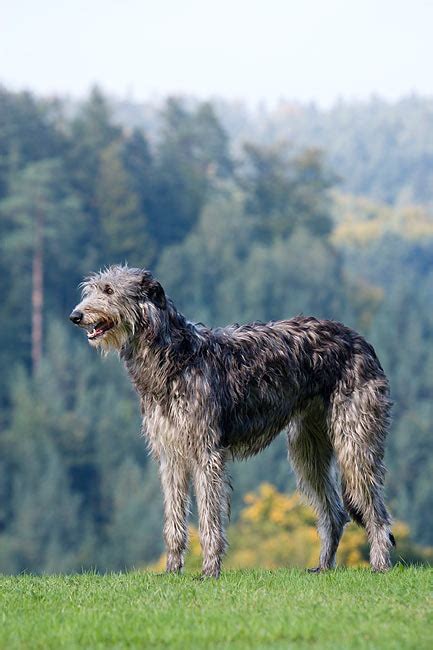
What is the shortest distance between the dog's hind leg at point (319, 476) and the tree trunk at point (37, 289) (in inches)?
3024

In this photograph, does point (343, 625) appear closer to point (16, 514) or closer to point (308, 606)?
point (308, 606)

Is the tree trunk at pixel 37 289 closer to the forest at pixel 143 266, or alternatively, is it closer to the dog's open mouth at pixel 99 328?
the forest at pixel 143 266

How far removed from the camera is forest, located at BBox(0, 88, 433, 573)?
73.1 meters

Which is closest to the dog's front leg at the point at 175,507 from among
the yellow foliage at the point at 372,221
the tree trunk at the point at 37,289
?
the tree trunk at the point at 37,289

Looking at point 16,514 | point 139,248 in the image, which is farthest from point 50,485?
point 139,248

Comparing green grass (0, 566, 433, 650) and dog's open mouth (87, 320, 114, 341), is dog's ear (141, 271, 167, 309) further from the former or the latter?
green grass (0, 566, 433, 650)

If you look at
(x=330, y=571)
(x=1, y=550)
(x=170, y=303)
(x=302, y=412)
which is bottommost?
(x=1, y=550)

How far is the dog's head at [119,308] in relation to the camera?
11.9 metres

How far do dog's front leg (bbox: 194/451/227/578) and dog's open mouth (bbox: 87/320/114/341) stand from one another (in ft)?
4.17

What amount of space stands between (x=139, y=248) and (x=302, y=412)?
8905 centimetres

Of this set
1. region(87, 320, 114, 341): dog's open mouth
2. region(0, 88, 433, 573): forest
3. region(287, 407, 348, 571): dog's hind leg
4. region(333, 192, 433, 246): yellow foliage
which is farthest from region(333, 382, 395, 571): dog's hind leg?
region(333, 192, 433, 246): yellow foliage

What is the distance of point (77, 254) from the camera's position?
98125mm

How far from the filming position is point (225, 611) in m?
9.92

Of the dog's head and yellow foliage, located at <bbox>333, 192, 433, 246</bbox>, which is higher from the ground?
yellow foliage, located at <bbox>333, 192, 433, 246</bbox>
